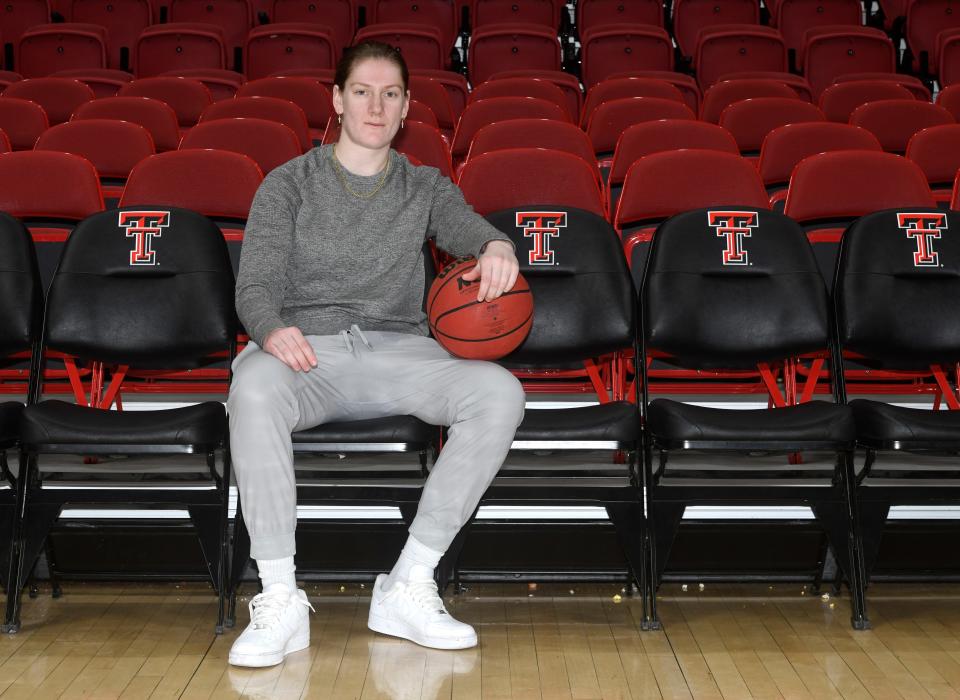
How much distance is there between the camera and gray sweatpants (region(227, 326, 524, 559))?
2020 millimetres

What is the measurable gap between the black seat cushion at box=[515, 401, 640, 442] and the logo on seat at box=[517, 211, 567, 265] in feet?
1.88

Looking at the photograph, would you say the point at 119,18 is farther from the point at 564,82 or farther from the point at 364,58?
the point at 364,58

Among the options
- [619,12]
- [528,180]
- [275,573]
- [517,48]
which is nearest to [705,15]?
[619,12]

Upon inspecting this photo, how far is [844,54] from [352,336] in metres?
5.48

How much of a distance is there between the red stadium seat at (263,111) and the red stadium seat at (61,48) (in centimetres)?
274

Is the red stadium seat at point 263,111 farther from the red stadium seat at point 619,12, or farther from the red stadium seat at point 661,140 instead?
the red stadium seat at point 619,12

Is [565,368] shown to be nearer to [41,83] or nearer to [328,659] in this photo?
[328,659]

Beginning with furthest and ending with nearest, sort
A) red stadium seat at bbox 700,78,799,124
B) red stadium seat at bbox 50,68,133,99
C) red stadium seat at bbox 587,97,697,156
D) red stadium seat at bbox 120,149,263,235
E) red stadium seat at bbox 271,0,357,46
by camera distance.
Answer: red stadium seat at bbox 271,0,357,46, red stadium seat at bbox 50,68,133,99, red stadium seat at bbox 700,78,799,124, red stadium seat at bbox 587,97,697,156, red stadium seat at bbox 120,149,263,235

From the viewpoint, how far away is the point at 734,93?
17.0ft

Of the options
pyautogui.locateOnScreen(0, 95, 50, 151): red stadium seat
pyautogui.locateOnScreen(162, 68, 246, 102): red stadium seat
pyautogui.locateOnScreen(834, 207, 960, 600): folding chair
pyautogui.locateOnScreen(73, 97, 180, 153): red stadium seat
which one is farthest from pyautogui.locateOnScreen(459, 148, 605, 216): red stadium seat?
pyautogui.locateOnScreen(162, 68, 246, 102): red stadium seat

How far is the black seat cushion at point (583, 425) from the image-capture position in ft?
7.32

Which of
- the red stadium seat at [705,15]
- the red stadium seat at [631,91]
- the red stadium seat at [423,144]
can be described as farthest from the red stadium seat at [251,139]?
the red stadium seat at [705,15]

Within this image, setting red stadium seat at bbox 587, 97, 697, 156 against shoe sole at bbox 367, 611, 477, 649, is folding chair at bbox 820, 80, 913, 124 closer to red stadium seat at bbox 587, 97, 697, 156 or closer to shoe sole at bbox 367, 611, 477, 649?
red stadium seat at bbox 587, 97, 697, 156

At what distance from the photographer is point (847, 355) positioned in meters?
2.93
